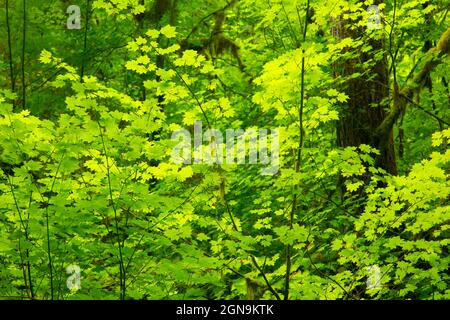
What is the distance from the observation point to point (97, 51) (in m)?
8.18

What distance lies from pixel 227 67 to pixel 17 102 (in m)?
3.84

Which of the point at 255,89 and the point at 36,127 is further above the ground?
the point at 255,89

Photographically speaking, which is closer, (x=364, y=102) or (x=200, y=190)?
(x=200, y=190)

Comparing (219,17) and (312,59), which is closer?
(312,59)

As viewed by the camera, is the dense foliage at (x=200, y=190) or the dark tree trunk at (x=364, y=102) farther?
the dark tree trunk at (x=364, y=102)

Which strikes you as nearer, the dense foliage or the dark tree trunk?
the dense foliage

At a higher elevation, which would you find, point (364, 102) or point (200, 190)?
point (364, 102)
